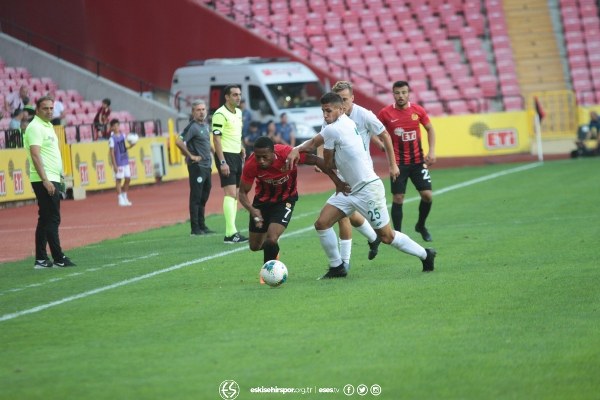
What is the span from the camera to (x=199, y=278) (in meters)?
13.2

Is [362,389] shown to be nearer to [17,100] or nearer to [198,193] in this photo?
[198,193]

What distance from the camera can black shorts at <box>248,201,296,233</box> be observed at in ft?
41.5

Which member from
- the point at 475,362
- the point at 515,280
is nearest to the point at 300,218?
the point at 515,280

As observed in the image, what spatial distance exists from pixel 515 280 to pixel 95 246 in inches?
305

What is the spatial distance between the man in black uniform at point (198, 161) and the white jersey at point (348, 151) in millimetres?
6105

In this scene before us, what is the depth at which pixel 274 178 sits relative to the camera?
12.5 metres

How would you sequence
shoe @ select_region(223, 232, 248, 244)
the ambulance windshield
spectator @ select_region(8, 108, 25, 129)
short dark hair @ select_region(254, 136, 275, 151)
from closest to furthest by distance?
short dark hair @ select_region(254, 136, 275, 151) < shoe @ select_region(223, 232, 248, 244) < spectator @ select_region(8, 108, 25, 129) < the ambulance windshield

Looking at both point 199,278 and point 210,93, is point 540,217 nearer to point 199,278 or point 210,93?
point 199,278

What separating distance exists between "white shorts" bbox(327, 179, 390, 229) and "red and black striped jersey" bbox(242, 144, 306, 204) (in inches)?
20.1

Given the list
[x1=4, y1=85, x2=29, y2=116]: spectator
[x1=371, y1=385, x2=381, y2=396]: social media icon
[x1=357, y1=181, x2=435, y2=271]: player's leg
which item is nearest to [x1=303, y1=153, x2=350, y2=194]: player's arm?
[x1=357, y1=181, x2=435, y2=271]: player's leg

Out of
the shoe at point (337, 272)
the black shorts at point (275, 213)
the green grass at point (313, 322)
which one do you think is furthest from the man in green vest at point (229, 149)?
the shoe at point (337, 272)

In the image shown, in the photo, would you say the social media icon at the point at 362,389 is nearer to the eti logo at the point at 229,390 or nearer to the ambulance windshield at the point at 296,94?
the eti logo at the point at 229,390

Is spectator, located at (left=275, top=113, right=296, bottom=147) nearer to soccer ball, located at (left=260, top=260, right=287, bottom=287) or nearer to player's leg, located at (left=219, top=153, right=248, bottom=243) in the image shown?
player's leg, located at (left=219, top=153, right=248, bottom=243)

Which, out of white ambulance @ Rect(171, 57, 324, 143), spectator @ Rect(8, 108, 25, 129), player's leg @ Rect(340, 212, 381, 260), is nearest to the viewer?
player's leg @ Rect(340, 212, 381, 260)
